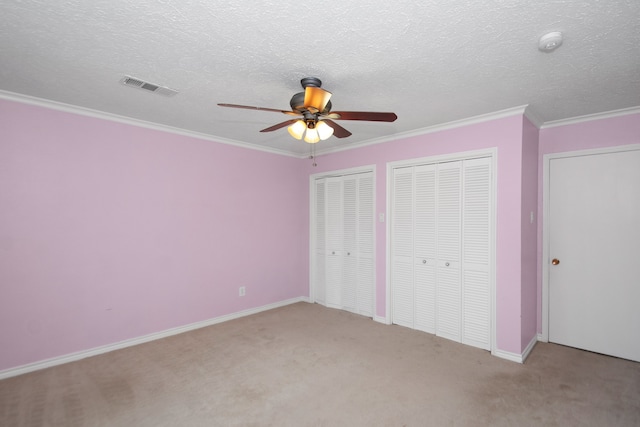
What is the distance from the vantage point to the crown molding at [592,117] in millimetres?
2916

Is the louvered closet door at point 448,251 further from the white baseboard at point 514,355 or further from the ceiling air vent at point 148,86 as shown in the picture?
the ceiling air vent at point 148,86

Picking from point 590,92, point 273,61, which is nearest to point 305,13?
point 273,61

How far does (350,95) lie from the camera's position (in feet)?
8.63

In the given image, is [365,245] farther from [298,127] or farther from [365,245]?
[298,127]

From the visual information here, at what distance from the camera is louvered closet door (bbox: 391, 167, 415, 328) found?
384 cm

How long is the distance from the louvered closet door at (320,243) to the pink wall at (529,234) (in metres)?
2.68

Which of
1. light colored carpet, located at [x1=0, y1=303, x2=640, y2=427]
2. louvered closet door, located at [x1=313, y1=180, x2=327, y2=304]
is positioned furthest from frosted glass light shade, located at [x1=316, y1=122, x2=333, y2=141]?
louvered closet door, located at [x1=313, y1=180, x2=327, y2=304]

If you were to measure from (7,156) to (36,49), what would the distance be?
129cm

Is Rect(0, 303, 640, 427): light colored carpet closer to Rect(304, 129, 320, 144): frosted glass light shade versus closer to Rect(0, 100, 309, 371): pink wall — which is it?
Rect(0, 100, 309, 371): pink wall

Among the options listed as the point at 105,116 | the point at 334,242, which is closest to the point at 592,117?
the point at 334,242

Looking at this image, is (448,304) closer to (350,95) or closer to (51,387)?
(350,95)

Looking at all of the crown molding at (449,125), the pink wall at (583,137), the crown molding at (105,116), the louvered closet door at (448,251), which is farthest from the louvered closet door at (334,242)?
the pink wall at (583,137)

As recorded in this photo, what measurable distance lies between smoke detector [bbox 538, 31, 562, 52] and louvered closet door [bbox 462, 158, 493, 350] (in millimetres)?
1464

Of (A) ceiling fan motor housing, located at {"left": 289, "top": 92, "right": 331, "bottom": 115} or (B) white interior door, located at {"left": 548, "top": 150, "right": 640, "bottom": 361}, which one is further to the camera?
(B) white interior door, located at {"left": 548, "top": 150, "right": 640, "bottom": 361}
